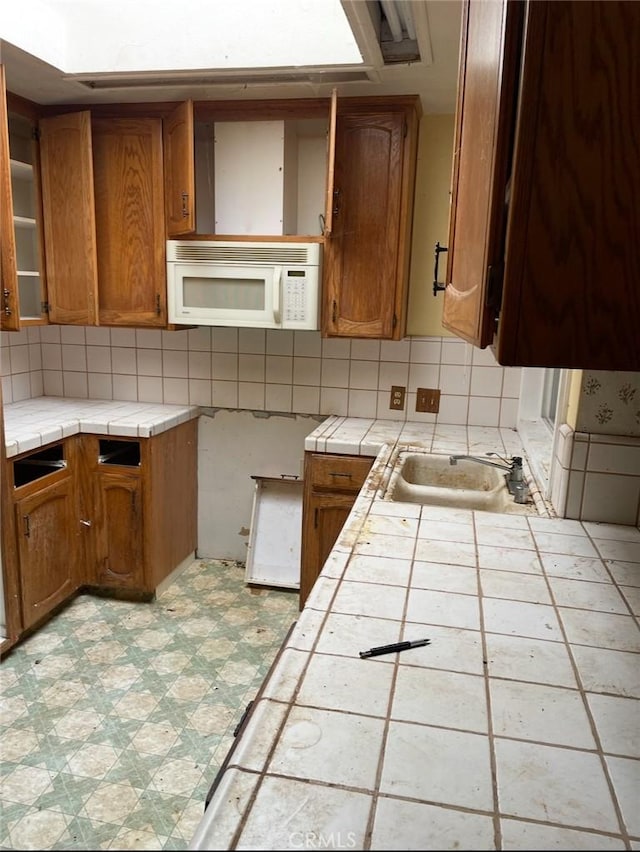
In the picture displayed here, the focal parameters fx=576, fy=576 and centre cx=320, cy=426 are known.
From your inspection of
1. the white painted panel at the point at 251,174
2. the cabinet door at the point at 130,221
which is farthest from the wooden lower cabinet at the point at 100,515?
the white painted panel at the point at 251,174

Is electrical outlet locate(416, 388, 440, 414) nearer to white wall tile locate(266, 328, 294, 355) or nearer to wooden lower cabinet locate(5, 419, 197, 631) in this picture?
white wall tile locate(266, 328, 294, 355)

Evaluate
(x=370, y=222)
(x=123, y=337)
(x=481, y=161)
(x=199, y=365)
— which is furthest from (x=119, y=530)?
(x=481, y=161)

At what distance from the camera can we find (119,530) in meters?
2.57

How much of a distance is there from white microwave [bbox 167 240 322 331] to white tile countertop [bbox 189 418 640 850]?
52.3 inches

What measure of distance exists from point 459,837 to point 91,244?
2.55 m

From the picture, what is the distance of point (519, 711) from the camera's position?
0.76 meters

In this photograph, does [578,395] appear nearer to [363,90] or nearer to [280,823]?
[280,823]

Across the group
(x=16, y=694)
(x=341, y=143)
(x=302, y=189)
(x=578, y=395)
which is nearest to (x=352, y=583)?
(x=578, y=395)

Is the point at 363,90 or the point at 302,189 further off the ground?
the point at 363,90

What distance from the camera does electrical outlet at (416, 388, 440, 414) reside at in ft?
8.67

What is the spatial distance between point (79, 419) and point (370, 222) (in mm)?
1496

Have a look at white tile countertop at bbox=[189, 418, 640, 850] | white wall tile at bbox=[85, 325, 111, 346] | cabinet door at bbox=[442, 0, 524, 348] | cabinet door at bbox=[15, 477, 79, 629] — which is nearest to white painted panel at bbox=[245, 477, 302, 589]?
cabinet door at bbox=[15, 477, 79, 629]

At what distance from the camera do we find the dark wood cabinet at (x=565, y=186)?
1.85 feet

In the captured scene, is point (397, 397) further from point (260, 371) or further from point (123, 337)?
point (123, 337)
